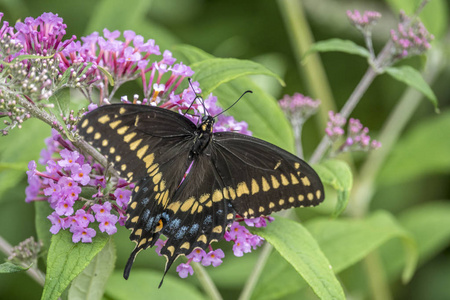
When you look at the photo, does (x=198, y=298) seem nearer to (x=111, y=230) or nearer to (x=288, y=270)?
(x=288, y=270)

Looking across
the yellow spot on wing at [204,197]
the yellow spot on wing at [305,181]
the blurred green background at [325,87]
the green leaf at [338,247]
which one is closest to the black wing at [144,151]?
the yellow spot on wing at [204,197]

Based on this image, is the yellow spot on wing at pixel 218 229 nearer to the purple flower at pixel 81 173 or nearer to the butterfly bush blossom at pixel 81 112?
the butterfly bush blossom at pixel 81 112

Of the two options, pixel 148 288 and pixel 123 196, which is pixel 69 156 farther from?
pixel 148 288

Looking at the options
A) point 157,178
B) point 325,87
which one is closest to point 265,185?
point 157,178

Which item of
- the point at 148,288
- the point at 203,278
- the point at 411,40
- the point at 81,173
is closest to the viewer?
the point at 81,173

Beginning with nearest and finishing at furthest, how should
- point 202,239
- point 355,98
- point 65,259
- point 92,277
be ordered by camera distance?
1. point 65,259
2. point 202,239
3. point 92,277
4. point 355,98

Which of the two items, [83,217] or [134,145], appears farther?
[134,145]
